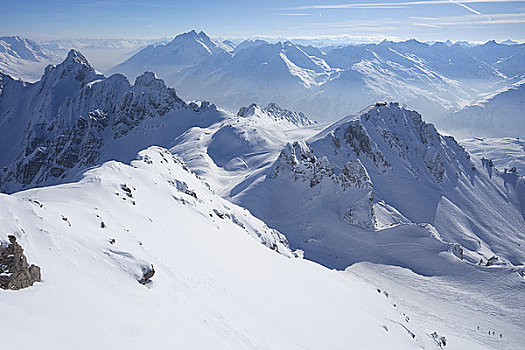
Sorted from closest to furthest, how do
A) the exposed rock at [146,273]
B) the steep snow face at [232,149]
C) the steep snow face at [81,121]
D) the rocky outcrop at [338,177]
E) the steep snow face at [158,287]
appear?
the steep snow face at [158,287], the exposed rock at [146,273], the rocky outcrop at [338,177], the steep snow face at [232,149], the steep snow face at [81,121]

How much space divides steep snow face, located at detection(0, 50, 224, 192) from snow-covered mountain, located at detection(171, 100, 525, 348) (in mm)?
14613

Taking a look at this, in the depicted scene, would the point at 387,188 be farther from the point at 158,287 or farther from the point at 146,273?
the point at 146,273

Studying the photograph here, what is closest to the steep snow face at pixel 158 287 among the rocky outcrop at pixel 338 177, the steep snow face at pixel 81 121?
the rocky outcrop at pixel 338 177

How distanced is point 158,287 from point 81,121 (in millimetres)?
120599

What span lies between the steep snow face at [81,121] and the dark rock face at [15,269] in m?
98.6

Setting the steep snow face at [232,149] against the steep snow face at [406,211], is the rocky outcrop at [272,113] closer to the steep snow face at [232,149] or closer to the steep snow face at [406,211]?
the steep snow face at [232,149]

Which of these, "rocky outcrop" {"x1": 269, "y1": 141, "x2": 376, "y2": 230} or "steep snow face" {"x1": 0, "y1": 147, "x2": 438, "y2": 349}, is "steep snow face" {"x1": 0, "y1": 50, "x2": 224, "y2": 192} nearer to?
"rocky outcrop" {"x1": 269, "y1": 141, "x2": 376, "y2": 230}

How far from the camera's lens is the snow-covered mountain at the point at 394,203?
161ft

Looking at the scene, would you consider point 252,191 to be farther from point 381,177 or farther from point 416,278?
point 381,177

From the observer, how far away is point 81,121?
392 ft

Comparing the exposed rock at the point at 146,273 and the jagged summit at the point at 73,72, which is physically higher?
the jagged summit at the point at 73,72

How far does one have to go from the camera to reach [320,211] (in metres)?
63.7

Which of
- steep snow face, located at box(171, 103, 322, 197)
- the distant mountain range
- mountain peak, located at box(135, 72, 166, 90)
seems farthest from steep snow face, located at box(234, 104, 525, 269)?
mountain peak, located at box(135, 72, 166, 90)

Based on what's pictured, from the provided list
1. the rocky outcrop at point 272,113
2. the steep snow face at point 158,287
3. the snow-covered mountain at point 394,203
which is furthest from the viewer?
the rocky outcrop at point 272,113
